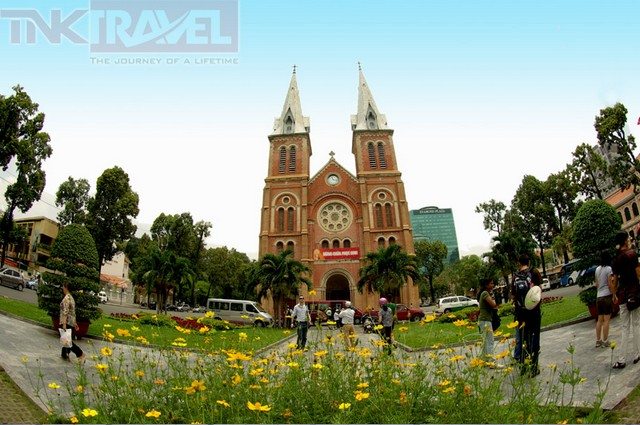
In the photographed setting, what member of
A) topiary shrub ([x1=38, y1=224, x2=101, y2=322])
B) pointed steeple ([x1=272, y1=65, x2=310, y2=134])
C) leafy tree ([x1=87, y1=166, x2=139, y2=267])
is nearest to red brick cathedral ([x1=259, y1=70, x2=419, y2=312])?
pointed steeple ([x1=272, y1=65, x2=310, y2=134])

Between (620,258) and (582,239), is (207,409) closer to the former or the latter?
(620,258)

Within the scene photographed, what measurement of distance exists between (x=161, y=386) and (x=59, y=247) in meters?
10.5

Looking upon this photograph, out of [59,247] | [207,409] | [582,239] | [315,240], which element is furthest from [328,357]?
[315,240]

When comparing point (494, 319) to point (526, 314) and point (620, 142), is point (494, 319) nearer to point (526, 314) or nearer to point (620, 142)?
point (526, 314)

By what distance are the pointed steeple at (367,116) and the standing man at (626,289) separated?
1704 inches

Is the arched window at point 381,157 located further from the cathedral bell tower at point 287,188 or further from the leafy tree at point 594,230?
the leafy tree at point 594,230

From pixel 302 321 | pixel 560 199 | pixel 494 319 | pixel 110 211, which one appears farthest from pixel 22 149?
Result: pixel 560 199

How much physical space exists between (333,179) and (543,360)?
128 ft

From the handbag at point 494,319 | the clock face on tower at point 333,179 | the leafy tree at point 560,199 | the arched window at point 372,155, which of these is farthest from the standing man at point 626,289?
the arched window at point 372,155

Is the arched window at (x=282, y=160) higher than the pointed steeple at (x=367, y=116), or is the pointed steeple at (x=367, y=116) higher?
the pointed steeple at (x=367, y=116)

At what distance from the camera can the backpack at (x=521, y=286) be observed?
6.16 metres

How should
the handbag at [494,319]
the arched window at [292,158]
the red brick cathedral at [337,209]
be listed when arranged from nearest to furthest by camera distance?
the handbag at [494,319] → the red brick cathedral at [337,209] → the arched window at [292,158]

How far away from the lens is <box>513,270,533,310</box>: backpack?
Result: 6161 mm

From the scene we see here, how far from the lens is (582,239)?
1144 cm
